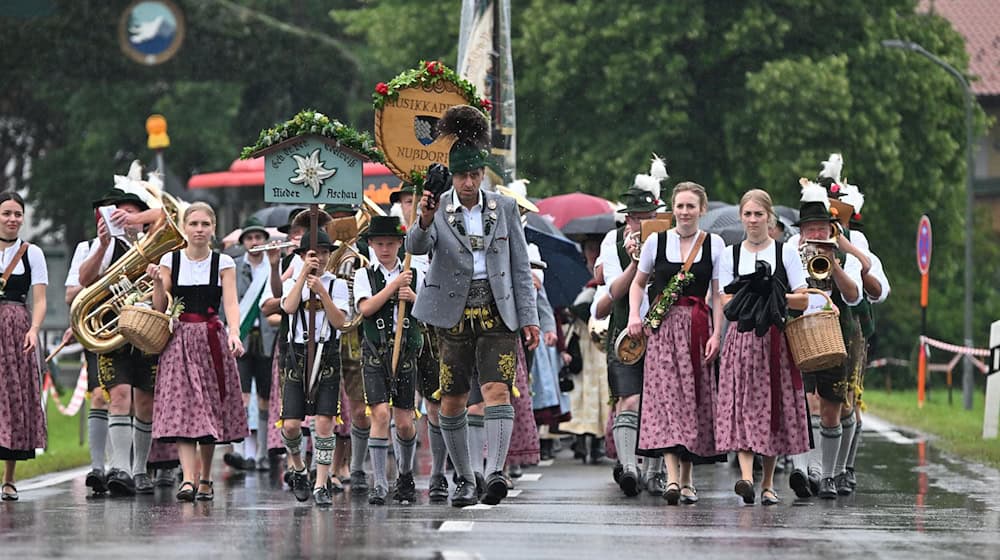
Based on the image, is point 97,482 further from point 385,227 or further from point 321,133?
point 321,133

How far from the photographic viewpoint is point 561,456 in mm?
20172

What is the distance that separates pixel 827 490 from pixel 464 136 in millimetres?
3630

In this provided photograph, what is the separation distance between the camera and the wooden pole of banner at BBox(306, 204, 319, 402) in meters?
13.4

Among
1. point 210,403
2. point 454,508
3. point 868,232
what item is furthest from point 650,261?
point 868,232

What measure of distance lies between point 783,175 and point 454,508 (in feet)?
78.7

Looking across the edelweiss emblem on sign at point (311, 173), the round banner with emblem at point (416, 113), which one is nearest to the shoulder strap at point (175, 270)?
the edelweiss emblem on sign at point (311, 173)

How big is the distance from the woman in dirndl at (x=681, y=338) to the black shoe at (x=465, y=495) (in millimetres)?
1465

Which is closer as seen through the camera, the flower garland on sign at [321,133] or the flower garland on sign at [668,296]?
the flower garland on sign at [668,296]

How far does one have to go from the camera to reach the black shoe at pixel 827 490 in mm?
13523

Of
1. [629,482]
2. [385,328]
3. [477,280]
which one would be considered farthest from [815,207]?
[477,280]

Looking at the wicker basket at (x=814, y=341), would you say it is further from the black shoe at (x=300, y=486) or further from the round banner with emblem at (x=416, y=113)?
the black shoe at (x=300, y=486)

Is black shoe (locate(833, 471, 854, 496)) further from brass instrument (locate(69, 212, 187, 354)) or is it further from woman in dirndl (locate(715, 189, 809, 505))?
brass instrument (locate(69, 212, 187, 354))

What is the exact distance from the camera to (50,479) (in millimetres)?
15867

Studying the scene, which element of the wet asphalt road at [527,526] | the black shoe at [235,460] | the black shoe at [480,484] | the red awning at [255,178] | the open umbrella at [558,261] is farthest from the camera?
the red awning at [255,178]
